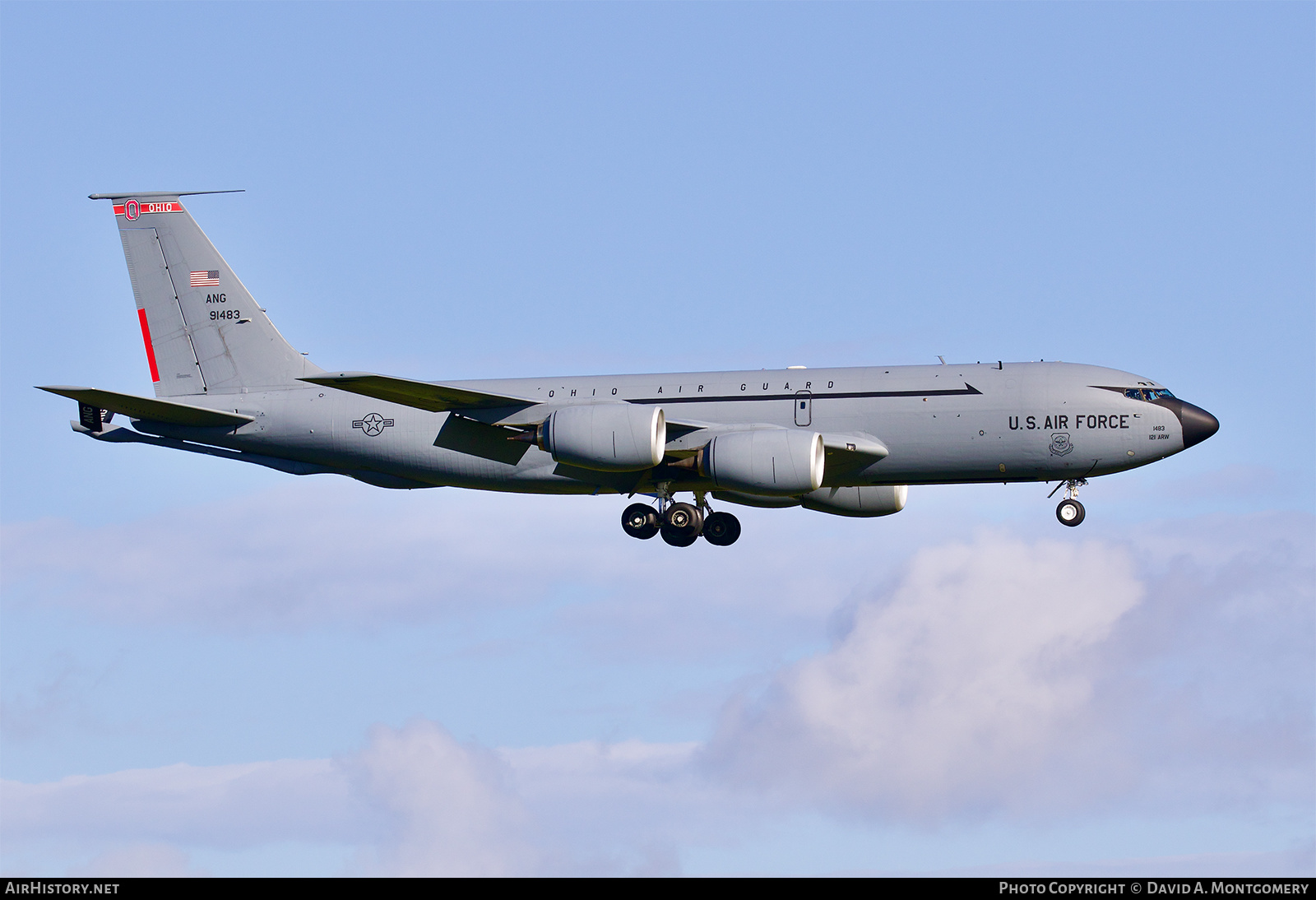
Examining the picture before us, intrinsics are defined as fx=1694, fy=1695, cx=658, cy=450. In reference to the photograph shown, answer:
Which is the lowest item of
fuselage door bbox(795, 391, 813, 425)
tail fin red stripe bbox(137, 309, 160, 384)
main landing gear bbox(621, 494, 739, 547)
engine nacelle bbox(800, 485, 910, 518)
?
main landing gear bbox(621, 494, 739, 547)

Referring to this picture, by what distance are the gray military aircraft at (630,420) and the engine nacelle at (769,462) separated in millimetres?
50

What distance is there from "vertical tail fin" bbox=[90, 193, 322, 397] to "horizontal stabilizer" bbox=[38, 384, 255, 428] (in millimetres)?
1399

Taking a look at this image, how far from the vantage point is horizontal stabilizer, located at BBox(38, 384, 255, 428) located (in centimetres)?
4909

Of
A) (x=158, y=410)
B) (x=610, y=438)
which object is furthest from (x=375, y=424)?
(x=610, y=438)

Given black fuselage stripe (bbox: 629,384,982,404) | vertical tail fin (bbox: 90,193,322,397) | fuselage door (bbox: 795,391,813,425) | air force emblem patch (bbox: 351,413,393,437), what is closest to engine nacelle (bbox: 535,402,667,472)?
black fuselage stripe (bbox: 629,384,982,404)

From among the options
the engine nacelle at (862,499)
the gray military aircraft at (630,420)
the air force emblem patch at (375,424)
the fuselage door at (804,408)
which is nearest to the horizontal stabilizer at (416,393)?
the gray military aircraft at (630,420)

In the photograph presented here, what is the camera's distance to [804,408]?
159 feet

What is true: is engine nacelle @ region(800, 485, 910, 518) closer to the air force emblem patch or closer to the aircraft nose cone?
the aircraft nose cone

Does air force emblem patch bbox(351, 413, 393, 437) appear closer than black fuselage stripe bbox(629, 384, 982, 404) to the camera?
No

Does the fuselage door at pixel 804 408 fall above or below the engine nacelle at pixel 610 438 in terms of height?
above

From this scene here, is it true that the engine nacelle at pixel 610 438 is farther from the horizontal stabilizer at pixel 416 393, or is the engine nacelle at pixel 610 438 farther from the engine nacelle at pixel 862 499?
the engine nacelle at pixel 862 499

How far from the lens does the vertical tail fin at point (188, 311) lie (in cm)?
5319
